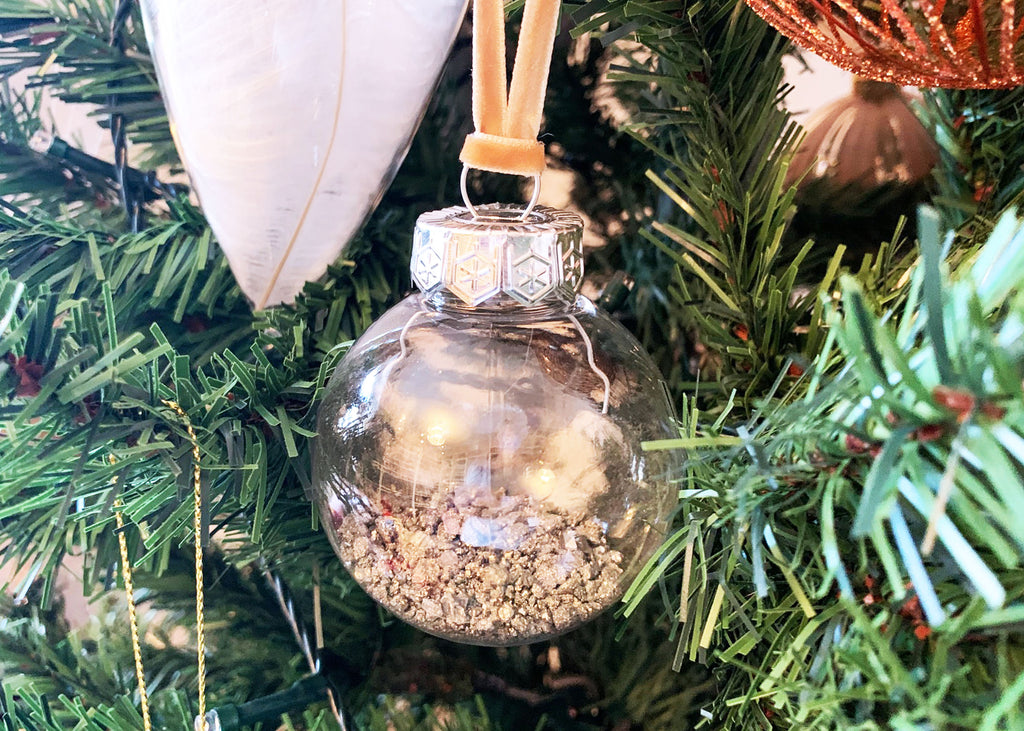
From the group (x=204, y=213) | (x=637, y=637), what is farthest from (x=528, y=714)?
(x=204, y=213)

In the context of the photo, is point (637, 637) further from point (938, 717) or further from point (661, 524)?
point (938, 717)

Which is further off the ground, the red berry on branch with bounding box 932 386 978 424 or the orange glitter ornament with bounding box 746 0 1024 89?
the orange glitter ornament with bounding box 746 0 1024 89

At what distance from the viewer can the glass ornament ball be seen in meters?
0.23

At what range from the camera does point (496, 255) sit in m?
0.23

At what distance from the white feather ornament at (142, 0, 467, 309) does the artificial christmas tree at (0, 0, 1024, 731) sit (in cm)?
3

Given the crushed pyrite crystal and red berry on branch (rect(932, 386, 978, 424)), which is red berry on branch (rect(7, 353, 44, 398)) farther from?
red berry on branch (rect(932, 386, 978, 424))

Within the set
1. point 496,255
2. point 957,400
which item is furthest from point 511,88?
point 957,400

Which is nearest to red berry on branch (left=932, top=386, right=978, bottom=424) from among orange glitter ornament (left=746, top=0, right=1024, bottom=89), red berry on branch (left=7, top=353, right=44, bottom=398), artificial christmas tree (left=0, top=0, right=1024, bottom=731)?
artificial christmas tree (left=0, top=0, right=1024, bottom=731)

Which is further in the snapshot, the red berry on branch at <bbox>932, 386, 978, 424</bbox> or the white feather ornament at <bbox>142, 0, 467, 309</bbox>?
Answer: the white feather ornament at <bbox>142, 0, 467, 309</bbox>

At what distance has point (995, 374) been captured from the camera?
0.37 feet

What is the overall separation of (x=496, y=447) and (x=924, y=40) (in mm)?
165

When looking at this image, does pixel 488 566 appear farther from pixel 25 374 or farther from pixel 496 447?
pixel 25 374

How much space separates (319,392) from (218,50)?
14cm

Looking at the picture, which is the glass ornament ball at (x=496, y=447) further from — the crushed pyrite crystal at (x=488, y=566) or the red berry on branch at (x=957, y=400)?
the red berry on branch at (x=957, y=400)
